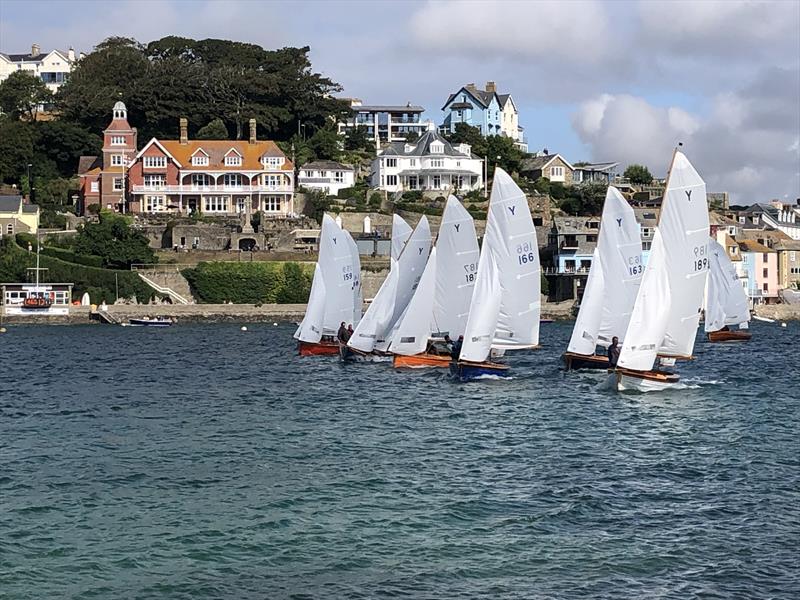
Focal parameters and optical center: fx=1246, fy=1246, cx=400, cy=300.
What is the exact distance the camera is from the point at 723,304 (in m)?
77.9

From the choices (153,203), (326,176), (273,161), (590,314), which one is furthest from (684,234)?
(326,176)

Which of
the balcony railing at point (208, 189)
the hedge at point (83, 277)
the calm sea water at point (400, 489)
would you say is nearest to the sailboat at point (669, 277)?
the calm sea water at point (400, 489)

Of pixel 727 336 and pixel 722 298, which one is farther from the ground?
pixel 722 298

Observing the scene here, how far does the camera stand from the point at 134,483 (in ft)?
94.4

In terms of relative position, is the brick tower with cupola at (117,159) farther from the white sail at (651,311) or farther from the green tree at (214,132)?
the white sail at (651,311)

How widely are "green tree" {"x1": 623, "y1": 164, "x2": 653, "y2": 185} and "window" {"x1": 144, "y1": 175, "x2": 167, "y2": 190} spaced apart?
2143 inches

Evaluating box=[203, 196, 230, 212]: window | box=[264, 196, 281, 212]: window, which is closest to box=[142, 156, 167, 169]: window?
box=[203, 196, 230, 212]: window

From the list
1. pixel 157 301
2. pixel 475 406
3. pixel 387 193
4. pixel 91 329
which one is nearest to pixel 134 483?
pixel 475 406

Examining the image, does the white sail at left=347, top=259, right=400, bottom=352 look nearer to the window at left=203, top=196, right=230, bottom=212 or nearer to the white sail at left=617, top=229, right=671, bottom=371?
the white sail at left=617, top=229, right=671, bottom=371

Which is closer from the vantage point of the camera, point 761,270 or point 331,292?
point 331,292

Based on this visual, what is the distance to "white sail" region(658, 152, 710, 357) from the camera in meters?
42.0

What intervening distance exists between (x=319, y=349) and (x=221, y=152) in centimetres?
5863

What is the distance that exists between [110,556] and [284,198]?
96.0m

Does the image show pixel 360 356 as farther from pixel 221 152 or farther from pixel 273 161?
pixel 221 152
